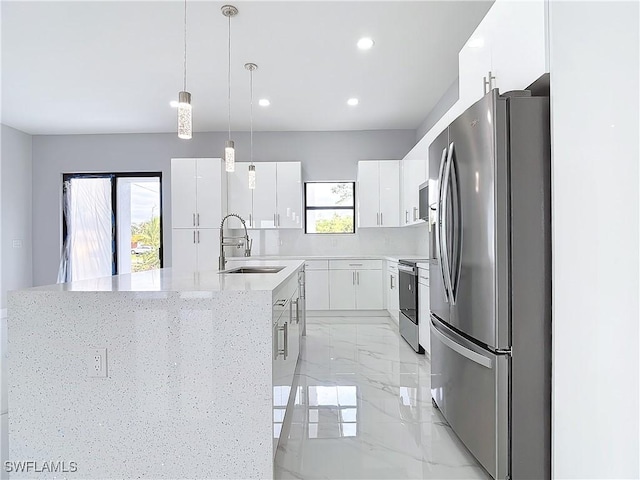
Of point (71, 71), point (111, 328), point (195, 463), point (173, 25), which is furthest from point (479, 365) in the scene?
point (71, 71)

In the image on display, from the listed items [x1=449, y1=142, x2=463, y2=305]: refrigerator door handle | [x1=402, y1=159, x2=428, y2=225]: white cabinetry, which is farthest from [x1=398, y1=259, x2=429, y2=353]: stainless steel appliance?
[x1=449, y1=142, x2=463, y2=305]: refrigerator door handle

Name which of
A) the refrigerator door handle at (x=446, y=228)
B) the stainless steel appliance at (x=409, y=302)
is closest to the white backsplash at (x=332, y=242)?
the stainless steel appliance at (x=409, y=302)

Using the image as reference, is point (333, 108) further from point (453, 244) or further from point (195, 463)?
point (195, 463)

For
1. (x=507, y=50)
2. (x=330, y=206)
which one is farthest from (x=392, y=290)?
(x=507, y=50)

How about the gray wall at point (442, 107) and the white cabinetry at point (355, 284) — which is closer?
the gray wall at point (442, 107)

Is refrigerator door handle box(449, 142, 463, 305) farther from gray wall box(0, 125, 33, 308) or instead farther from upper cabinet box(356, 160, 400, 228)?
gray wall box(0, 125, 33, 308)

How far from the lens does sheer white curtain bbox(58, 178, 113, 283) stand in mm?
6188

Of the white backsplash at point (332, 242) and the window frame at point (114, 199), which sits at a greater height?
the window frame at point (114, 199)

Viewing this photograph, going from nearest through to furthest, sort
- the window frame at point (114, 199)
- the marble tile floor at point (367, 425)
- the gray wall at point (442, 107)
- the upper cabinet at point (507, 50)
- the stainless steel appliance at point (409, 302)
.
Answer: the upper cabinet at point (507, 50) < the marble tile floor at point (367, 425) < the stainless steel appliance at point (409, 302) < the gray wall at point (442, 107) < the window frame at point (114, 199)

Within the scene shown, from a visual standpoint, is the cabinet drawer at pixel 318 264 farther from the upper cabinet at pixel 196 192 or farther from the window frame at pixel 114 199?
the window frame at pixel 114 199

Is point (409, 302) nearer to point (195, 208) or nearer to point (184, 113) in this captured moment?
point (184, 113)

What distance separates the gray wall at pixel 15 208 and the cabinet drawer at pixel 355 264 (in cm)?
463

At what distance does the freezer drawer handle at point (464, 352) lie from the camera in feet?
5.74

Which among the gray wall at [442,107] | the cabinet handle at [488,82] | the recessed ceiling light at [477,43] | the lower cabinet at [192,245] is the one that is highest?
the gray wall at [442,107]
